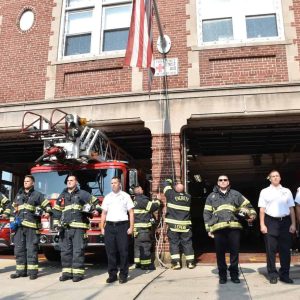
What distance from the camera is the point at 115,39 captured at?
34.8 ft

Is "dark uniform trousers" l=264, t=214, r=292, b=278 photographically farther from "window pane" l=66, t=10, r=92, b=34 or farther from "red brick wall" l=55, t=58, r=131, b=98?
"window pane" l=66, t=10, r=92, b=34

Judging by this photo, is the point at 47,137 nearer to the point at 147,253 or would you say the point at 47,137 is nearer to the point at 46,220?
the point at 46,220

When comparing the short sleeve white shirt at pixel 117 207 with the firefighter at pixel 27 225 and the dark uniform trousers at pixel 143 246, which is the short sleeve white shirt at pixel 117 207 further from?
the dark uniform trousers at pixel 143 246

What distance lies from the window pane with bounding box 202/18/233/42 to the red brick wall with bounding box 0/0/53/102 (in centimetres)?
428

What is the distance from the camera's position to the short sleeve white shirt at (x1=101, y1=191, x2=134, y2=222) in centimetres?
683

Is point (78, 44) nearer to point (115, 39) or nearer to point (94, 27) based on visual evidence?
point (94, 27)

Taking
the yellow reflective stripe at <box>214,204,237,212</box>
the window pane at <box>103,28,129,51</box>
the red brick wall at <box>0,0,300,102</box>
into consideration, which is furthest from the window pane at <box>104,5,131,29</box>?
the yellow reflective stripe at <box>214,204,237,212</box>

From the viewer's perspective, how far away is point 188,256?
8195 mm

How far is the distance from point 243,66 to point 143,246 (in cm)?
486

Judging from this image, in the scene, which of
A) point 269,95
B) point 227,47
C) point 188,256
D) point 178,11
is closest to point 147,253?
point 188,256

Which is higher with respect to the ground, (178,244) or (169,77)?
(169,77)

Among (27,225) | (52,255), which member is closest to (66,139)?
(27,225)

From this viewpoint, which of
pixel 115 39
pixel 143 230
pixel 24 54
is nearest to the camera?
pixel 143 230

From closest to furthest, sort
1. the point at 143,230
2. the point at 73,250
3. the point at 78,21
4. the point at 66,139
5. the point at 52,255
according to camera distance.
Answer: the point at 73,250 → the point at 66,139 → the point at 143,230 → the point at 52,255 → the point at 78,21
